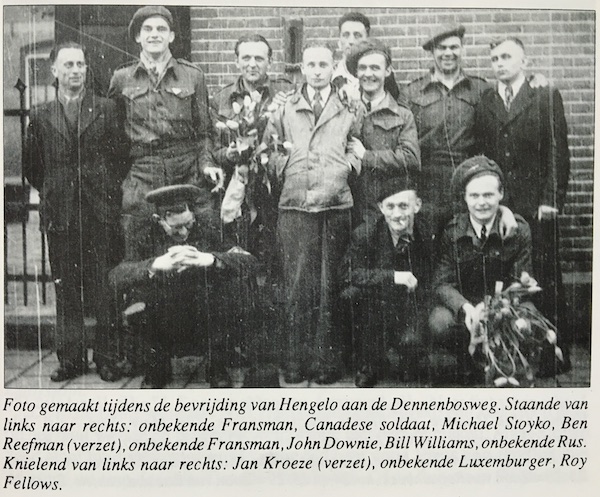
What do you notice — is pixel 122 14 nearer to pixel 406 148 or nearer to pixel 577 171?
pixel 406 148

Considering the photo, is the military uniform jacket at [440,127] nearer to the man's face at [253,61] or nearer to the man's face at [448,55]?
the man's face at [448,55]

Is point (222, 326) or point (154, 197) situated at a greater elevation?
point (154, 197)

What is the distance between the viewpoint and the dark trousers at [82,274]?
3.80m

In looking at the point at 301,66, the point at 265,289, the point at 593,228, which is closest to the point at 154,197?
the point at 265,289

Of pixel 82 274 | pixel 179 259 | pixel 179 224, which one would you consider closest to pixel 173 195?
pixel 179 224

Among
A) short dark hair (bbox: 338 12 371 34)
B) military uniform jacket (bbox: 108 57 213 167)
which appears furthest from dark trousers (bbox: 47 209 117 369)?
short dark hair (bbox: 338 12 371 34)

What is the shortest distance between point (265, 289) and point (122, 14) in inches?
52.9

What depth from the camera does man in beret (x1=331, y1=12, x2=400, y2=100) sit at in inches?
150

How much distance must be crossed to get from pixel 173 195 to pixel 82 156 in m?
0.43

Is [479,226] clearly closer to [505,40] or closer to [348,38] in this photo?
[505,40]

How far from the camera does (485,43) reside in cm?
383

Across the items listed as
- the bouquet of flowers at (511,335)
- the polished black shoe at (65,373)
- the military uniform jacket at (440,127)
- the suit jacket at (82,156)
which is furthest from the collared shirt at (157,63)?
the bouquet of flowers at (511,335)

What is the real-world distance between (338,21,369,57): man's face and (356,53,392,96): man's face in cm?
8
